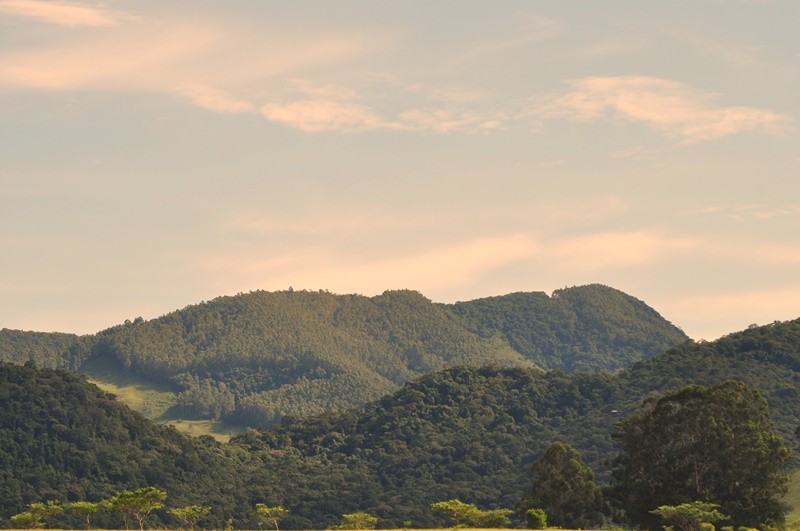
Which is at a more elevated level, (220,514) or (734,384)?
(734,384)

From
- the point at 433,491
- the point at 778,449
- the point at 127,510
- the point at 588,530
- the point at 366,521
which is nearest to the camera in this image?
the point at 127,510

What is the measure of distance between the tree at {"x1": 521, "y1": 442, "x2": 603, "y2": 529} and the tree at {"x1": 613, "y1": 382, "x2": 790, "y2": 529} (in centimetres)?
368

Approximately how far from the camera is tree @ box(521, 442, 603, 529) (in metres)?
112

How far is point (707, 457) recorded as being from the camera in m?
105

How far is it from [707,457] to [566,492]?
569 inches

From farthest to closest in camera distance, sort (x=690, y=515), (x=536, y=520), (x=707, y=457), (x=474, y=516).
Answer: (x=474, y=516), (x=707, y=457), (x=536, y=520), (x=690, y=515)

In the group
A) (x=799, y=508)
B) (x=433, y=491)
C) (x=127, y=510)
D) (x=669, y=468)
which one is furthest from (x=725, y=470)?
(x=433, y=491)

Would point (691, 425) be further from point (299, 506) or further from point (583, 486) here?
point (299, 506)

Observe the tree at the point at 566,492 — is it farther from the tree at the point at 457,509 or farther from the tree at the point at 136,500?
the tree at the point at 136,500

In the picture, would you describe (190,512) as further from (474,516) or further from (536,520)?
(536,520)

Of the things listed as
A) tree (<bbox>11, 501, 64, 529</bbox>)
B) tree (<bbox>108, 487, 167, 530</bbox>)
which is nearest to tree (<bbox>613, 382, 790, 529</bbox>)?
tree (<bbox>108, 487, 167, 530</bbox>)

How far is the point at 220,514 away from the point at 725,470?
329 feet

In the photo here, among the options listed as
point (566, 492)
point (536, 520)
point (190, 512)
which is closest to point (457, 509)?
point (536, 520)

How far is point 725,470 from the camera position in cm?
10375
